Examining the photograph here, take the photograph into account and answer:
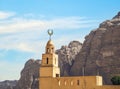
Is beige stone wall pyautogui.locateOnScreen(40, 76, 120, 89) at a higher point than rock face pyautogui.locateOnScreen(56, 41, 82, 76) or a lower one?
lower

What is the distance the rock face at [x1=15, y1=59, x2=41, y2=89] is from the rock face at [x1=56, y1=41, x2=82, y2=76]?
31.6 ft

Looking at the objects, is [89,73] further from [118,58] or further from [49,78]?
[49,78]

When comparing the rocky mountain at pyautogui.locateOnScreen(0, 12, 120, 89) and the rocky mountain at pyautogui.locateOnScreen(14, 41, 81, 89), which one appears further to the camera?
the rocky mountain at pyautogui.locateOnScreen(14, 41, 81, 89)

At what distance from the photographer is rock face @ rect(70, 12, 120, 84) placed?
348 feet

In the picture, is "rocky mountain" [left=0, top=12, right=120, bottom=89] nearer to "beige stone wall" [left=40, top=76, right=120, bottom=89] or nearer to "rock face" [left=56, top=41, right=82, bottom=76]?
"rock face" [left=56, top=41, right=82, bottom=76]

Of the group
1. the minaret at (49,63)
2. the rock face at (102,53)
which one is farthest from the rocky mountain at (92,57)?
the minaret at (49,63)

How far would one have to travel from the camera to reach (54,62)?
175 feet

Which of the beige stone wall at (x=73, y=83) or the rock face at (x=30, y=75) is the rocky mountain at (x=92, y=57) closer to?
the rock face at (x=30, y=75)

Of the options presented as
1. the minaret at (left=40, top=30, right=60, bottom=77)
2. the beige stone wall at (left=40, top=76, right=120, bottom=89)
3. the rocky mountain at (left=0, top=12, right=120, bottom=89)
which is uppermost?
the rocky mountain at (left=0, top=12, right=120, bottom=89)

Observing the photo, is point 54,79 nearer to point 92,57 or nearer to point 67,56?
point 92,57

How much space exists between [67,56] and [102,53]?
1684cm

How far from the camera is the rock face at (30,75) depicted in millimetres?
122750

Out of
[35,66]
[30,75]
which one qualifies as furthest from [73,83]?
[35,66]

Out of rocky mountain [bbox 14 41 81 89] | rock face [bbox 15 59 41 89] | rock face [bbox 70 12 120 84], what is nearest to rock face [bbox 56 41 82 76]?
rocky mountain [bbox 14 41 81 89]
